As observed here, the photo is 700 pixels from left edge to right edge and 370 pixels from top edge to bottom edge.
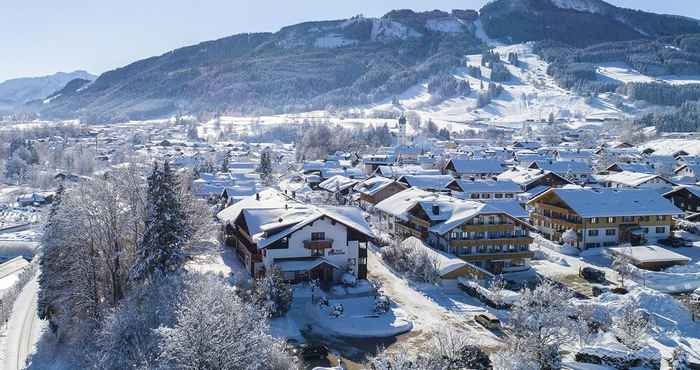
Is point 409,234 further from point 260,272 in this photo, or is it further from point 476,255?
point 260,272

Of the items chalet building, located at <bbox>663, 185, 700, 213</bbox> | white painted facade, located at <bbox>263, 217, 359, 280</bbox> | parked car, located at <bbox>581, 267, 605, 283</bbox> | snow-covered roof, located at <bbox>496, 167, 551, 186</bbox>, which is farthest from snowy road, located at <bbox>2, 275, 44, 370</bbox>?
chalet building, located at <bbox>663, 185, 700, 213</bbox>

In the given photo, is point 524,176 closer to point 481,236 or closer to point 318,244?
point 481,236

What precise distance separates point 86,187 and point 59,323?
865cm

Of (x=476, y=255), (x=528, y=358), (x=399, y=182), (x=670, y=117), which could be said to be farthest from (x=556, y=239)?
(x=670, y=117)

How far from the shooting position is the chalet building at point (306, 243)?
34875 millimetres

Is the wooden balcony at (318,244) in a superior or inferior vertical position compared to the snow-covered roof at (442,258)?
superior

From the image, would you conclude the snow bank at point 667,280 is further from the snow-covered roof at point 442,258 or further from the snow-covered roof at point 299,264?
the snow-covered roof at point 299,264

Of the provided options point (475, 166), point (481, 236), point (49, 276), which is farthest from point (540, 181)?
point (49, 276)

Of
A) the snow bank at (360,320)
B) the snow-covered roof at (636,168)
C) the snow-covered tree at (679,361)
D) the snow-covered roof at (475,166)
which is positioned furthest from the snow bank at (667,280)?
the snow-covered roof at (636,168)

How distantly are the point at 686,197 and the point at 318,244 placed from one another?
45077 millimetres

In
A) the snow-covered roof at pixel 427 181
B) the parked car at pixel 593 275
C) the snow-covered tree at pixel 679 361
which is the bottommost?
the parked car at pixel 593 275

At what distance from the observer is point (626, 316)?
91.7 ft

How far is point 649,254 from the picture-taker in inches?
1657

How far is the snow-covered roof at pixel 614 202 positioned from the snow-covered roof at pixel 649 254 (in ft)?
14.5
